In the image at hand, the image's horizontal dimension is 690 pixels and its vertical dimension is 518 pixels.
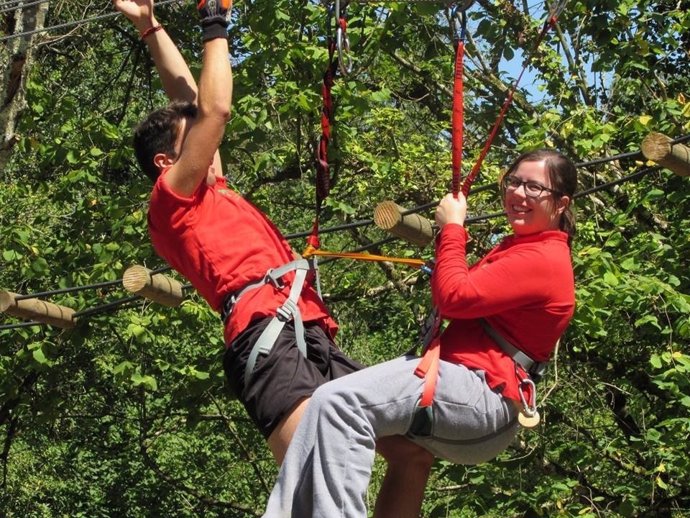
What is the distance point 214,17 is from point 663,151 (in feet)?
6.17

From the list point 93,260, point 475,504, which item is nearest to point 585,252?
point 475,504

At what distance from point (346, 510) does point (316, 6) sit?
Answer: 5471 mm

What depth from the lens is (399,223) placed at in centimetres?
411

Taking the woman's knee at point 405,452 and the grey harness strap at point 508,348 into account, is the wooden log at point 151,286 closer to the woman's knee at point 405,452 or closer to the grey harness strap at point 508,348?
the woman's knee at point 405,452

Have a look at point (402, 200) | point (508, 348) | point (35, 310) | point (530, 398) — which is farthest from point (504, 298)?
point (402, 200)

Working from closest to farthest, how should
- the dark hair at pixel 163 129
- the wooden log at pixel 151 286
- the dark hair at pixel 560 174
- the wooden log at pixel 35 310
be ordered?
the dark hair at pixel 560 174 → the dark hair at pixel 163 129 → the wooden log at pixel 151 286 → the wooden log at pixel 35 310

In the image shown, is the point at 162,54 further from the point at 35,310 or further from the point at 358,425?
the point at 35,310

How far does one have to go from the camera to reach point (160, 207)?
299cm

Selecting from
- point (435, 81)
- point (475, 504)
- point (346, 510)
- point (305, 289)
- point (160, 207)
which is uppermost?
point (435, 81)

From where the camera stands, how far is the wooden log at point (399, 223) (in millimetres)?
4105

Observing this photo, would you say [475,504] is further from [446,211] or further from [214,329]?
[446,211]

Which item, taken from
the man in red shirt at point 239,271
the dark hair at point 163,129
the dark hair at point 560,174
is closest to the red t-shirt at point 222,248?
the man in red shirt at point 239,271

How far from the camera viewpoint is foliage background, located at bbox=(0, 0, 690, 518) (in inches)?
276

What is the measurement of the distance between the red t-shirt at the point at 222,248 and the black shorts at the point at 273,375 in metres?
0.05
